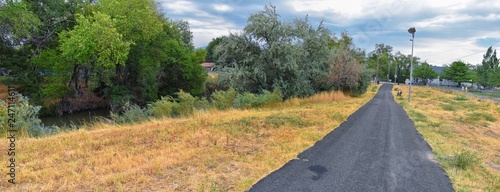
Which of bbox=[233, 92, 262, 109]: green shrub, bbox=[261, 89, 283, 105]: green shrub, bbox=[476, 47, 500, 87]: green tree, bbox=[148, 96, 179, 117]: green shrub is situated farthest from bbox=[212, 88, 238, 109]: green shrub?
bbox=[476, 47, 500, 87]: green tree

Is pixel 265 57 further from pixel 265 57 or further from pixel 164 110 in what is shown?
pixel 164 110

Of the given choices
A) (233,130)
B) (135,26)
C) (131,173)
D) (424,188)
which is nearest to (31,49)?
(135,26)

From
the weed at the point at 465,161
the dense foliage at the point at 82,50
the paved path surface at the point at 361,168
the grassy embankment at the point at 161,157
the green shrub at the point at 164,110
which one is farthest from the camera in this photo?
the dense foliage at the point at 82,50

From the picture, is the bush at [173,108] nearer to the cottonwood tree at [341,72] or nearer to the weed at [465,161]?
the weed at [465,161]

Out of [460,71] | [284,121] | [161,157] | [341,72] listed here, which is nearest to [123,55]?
[284,121]

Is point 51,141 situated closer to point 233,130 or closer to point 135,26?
point 233,130

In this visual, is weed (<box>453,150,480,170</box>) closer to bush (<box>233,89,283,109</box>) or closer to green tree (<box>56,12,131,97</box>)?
bush (<box>233,89,283,109</box>)

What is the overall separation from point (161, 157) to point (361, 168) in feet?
14.0

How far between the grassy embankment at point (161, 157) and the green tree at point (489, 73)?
6727 centimetres

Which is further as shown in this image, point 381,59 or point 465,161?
point 381,59

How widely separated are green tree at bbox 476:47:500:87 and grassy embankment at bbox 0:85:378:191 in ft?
221

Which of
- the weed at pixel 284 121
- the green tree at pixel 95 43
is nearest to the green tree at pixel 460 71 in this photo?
the weed at pixel 284 121

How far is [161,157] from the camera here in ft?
19.0

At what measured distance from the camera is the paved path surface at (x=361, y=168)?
4826mm
